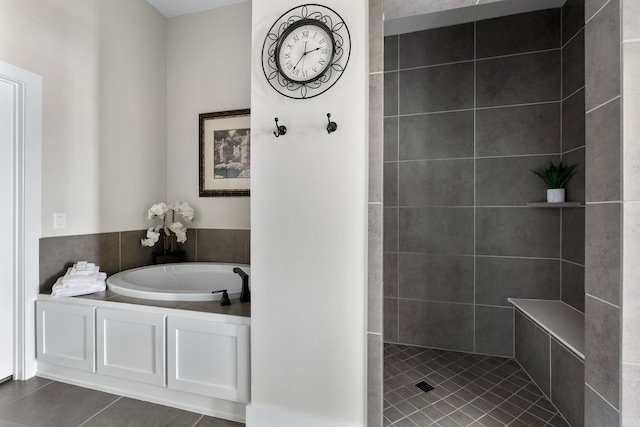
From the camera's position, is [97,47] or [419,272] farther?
[419,272]

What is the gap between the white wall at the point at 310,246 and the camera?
143 centimetres

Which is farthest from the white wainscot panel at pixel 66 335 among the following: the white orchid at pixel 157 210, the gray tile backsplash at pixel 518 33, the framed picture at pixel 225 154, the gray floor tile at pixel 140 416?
the gray tile backsplash at pixel 518 33

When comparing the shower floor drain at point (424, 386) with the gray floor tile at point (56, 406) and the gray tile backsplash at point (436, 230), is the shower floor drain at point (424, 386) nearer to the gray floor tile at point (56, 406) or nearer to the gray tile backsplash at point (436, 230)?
the gray tile backsplash at point (436, 230)

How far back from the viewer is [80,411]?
5.76ft

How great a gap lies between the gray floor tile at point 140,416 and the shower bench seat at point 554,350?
2.01m

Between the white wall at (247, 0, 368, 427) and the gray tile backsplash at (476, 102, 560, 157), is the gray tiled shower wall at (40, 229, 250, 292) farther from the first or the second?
the gray tile backsplash at (476, 102, 560, 157)

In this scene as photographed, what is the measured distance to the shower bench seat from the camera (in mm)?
1640

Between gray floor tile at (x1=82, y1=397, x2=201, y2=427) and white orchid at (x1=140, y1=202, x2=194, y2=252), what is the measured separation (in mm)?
1333

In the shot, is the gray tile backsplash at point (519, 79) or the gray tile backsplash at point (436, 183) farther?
the gray tile backsplash at point (436, 183)

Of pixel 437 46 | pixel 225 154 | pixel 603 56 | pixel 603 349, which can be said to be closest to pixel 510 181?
pixel 437 46

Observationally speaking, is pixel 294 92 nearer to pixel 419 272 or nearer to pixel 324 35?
pixel 324 35

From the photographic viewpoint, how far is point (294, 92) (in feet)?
4.94

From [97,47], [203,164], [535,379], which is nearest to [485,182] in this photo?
[535,379]

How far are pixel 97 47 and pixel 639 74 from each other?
328 centimetres
